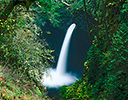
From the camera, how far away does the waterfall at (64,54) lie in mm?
16384

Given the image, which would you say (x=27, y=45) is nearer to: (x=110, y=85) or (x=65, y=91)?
(x=110, y=85)

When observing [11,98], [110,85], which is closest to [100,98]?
[110,85]

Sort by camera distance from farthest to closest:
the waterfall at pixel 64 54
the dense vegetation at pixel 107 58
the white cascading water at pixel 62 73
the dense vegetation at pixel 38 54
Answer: the waterfall at pixel 64 54, the white cascading water at pixel 62 73, the dense vegetation at pixel 107 58, the dense vegetation at pixel 38 54

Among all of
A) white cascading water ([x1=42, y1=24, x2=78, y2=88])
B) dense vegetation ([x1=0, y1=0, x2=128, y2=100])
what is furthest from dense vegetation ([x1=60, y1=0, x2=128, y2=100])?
white cascading water ([x1=42, y1=24, x2=78, y2=88])

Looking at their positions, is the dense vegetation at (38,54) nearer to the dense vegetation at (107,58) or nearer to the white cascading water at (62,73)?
the dense vegetation at (107,58)

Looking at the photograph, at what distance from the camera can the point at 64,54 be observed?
1703 cm

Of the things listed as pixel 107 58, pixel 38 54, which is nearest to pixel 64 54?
pixel 107 58

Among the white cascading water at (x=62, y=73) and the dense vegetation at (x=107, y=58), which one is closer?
the dense vegetation at (x=107, y=58)

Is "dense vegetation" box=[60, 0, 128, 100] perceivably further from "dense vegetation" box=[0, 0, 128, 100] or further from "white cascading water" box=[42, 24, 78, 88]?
"white cascading water" box=[42, 24, 78, 88]

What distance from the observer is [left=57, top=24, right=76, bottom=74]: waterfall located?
16.4 meters

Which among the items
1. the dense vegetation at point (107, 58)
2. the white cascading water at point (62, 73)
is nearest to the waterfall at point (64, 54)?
the white cascading water at point (62, 73)

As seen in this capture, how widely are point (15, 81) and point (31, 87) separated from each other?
0.93 m

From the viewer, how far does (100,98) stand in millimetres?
8266

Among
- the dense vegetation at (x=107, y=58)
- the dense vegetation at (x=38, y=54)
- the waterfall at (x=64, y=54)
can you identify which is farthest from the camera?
the waterfall at (x=64, y=54)
